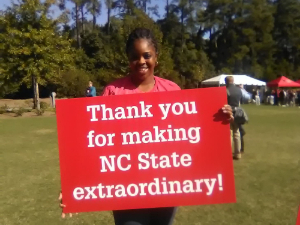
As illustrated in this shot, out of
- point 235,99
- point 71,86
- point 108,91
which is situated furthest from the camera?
point 71,86

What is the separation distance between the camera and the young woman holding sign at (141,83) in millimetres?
3016

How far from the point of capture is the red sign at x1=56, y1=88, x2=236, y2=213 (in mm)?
3068

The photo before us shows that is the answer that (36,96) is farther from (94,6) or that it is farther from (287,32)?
(287,32)

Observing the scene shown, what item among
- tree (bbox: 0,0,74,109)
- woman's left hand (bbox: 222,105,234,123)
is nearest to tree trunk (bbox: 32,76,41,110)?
tree (bbox: 0,0,74,109)

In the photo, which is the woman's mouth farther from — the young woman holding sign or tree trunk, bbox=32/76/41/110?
tree trunk, bbox=32/76/41/110

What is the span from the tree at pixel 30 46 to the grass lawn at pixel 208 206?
1615cm

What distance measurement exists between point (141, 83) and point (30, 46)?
26340 millimetres

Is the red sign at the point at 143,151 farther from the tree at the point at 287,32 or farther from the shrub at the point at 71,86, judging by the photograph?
the tree at the point at 287,32

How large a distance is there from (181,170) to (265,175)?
17.6ft

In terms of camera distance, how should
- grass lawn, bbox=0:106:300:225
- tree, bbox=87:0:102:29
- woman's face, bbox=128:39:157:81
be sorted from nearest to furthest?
woman's face, bbox=128:39:157:81 < grass lawn, bbox=0:106:300:225 < tree, bbox=87:0:102:29

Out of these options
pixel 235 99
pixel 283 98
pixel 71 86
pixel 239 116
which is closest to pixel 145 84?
pixel 235 99

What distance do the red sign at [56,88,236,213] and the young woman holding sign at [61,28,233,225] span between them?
0.07m

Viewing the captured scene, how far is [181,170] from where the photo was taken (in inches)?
121

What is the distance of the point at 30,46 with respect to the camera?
92.5 ft
